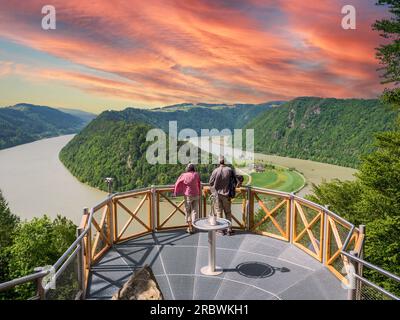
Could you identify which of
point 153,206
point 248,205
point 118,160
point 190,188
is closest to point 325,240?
point 248,205

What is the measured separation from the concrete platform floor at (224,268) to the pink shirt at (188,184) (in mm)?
1118

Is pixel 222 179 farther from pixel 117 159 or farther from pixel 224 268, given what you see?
pixel 117 159

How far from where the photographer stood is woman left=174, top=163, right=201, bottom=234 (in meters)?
8.62

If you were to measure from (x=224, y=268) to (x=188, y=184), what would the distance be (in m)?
2.37

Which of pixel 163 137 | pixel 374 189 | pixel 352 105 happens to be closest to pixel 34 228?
pixel 374 189

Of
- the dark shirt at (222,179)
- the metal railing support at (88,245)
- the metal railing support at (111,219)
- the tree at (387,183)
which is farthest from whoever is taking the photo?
the tree at (387,183)

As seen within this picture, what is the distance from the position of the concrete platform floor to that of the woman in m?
0.63

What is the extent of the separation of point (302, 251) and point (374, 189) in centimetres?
1197

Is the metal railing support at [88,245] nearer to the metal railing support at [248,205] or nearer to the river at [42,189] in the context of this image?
the metal railing support at [248,205]

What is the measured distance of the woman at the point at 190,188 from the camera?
8.62 metres

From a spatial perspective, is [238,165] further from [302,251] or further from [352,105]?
[302,251]

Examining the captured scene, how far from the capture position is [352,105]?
15112 centimetres

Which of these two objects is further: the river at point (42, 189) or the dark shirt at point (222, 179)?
the river at point (42, 189)

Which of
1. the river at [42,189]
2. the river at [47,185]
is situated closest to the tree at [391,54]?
the river at [47,185]
